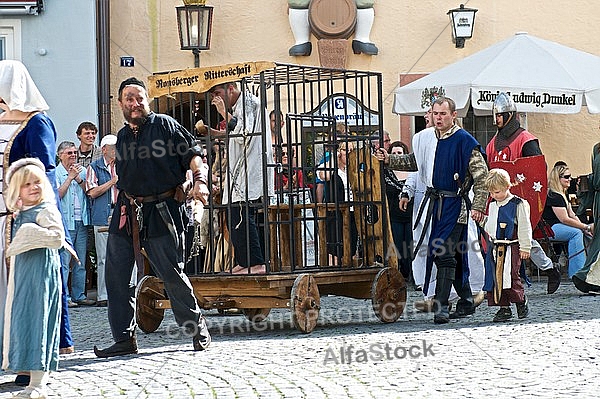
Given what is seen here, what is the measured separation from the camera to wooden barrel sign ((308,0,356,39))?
55.7 ft

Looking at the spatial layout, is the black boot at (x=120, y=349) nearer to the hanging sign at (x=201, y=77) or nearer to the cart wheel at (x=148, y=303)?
the cart wheel at (x=148, y=303)

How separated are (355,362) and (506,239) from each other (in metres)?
3.10

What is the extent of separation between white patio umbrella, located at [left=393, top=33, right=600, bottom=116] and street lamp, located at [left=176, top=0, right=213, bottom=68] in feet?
9.27

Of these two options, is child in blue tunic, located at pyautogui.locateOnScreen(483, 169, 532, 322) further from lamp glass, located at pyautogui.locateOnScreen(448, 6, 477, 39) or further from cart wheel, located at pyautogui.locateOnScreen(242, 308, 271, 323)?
lamp glass, located at pyautogui.locateOnScreen(448, 6, 477, 39)

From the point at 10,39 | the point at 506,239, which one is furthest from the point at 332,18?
the point at 506,239

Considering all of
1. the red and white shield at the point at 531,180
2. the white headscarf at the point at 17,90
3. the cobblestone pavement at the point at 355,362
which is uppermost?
the white headscarf at the point at 17,90

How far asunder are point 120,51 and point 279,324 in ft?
23.3

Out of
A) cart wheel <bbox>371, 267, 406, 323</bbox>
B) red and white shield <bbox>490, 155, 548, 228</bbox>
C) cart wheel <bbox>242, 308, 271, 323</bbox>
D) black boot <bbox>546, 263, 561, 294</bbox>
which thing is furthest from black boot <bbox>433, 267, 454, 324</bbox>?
black boot <bbox>546, 263, 561, 294</bbox>

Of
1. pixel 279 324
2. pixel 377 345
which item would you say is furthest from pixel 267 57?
pixel 377 345

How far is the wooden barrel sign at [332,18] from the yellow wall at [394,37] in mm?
242

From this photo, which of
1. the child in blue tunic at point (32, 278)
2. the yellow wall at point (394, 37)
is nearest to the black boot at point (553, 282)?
the yellow wall at point (394, 37)

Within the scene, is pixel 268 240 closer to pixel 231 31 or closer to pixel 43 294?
pixel 43 294

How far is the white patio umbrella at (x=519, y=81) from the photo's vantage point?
14.8 m

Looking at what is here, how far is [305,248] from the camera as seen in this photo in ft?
34.3
